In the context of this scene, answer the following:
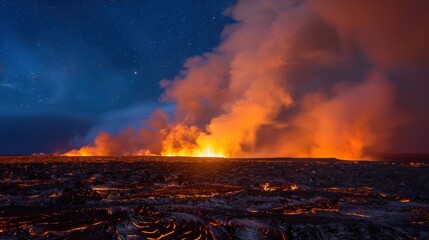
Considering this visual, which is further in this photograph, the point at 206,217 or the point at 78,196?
the point at 78,196

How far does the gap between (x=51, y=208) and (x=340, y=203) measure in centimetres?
1173

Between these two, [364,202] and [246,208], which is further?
[364,202]

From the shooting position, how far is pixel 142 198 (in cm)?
1245

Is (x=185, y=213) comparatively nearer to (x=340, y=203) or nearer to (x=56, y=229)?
(x=56, y=229)

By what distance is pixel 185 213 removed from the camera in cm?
920

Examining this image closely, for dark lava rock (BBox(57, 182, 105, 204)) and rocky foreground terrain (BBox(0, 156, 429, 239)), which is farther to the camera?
dark lava rock (BBox(57, 182, 105, 204))

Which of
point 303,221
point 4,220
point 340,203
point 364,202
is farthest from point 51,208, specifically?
point 364,202

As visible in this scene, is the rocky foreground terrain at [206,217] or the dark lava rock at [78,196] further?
the dark lava rock at [78,196]

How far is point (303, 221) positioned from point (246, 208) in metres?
2.62

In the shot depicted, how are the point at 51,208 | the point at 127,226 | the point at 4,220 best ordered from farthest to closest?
the point at 51,208 < the point at 4,220 < the point at 127,226

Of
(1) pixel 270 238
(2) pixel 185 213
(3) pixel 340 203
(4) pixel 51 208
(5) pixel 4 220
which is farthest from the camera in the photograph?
(3) pixel 340 203

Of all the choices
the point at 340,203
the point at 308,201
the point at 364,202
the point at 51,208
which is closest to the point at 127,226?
the point at 51,208

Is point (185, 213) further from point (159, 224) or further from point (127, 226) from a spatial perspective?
point (127, 226)

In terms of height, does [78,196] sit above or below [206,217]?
above
